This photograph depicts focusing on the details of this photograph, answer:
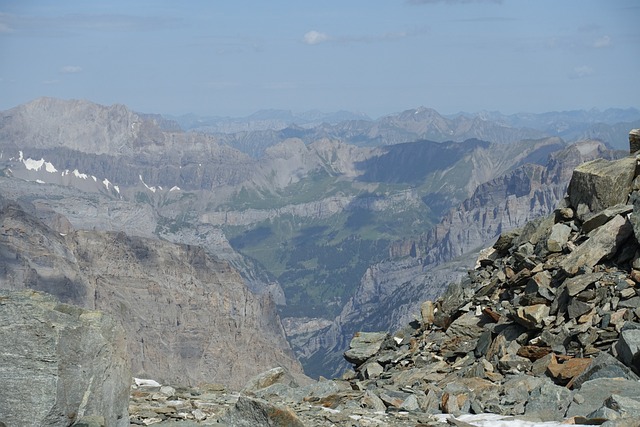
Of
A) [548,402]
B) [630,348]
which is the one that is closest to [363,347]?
[630,348]

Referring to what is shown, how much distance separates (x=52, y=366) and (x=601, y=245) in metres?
22.1

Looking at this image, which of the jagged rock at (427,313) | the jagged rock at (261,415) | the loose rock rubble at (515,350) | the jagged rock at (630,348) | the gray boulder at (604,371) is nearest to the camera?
the jagged rock at (261,415)

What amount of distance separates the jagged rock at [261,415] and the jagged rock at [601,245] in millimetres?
17270

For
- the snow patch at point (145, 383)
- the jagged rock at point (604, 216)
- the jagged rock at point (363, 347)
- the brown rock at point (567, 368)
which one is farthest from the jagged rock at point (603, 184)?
the snow patch at point (145, 383)

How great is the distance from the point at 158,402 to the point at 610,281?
16335 mm

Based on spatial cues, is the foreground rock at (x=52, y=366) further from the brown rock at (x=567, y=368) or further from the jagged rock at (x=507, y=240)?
the jagged rock at (x=507, y=240)

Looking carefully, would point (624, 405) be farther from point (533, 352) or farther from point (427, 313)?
point (427, 313)

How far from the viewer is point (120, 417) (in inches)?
637

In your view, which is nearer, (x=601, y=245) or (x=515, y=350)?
(x=515, y=350)

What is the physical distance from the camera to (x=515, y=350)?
94.8 feet

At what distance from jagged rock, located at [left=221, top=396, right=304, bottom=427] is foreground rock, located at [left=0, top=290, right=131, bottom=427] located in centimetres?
255

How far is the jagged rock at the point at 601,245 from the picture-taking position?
2998 cm

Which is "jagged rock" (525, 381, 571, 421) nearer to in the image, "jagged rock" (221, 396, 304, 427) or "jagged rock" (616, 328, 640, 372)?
"jagged rock" (616, 328, 640, 372)

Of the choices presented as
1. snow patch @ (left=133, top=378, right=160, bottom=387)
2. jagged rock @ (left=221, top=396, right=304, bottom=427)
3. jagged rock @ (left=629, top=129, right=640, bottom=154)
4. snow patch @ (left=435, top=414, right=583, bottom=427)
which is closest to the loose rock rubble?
jagged rock @ (left=221, top=396, right=304, bottom=427)
